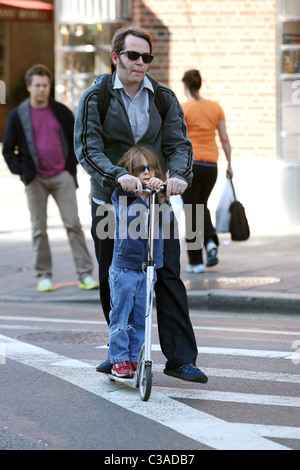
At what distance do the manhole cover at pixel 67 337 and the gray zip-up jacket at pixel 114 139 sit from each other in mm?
1862

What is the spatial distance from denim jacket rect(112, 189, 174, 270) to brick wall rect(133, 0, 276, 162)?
9099mm

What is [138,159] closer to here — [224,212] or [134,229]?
[134,229]

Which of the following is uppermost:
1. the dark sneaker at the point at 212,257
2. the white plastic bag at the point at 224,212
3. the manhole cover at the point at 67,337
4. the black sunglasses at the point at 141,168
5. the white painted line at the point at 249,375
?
the black sunglasses at the point at 141,168

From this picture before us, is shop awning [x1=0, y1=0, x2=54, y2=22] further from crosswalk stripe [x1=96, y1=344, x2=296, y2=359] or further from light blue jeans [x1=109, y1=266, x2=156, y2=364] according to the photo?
light blue jeans [x1=109, y1=266, x2=156, y2=364]

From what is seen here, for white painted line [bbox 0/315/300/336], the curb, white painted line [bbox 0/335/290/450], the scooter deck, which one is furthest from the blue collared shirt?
the curb

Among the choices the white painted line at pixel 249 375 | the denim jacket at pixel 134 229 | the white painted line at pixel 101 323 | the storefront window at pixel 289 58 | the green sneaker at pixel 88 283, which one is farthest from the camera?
the storefront window at pixel 289 58

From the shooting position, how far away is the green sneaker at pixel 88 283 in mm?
10055

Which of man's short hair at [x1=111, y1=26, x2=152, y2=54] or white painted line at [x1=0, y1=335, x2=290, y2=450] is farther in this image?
man's short hair at [x1=111, y1=26, x2=152, y2=54]

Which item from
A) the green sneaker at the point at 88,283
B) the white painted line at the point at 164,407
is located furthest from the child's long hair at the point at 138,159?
the green sneaker at the point at 88,283

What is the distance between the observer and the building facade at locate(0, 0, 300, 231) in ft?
47.4

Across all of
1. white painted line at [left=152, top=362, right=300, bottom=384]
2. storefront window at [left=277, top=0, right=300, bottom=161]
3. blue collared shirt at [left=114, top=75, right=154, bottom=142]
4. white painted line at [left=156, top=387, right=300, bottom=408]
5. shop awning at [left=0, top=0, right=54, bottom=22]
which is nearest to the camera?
white painted line at [left=156, top=387, right=300, bottom=408]

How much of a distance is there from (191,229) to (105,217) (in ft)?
A: 18.1

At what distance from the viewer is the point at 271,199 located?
14.5m

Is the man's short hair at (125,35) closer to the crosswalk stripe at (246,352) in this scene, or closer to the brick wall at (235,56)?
the crosswalk stripe at (246,352)
